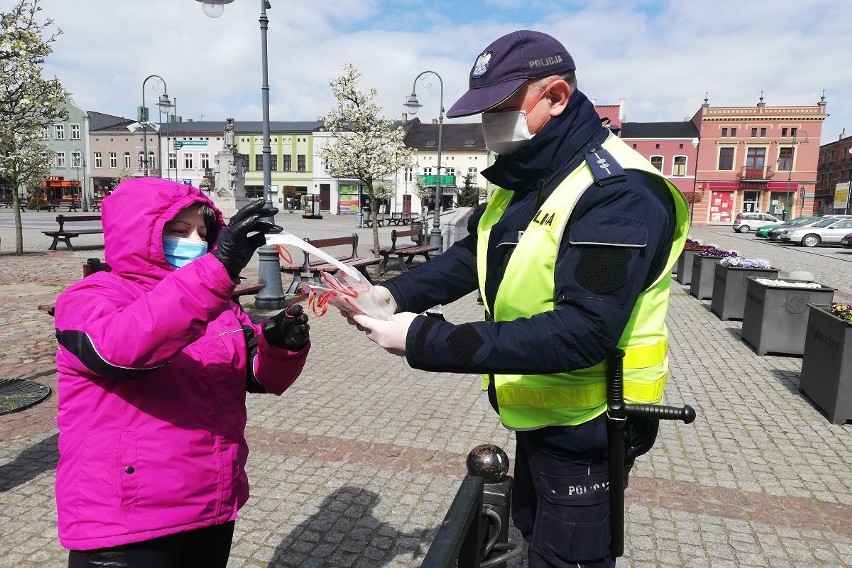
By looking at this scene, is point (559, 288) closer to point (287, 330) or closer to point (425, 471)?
point (287, 330)

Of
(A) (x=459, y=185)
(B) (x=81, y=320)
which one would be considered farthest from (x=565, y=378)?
(A) (x=459, y=185)

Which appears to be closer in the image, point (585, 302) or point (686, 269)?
point (585, 302)

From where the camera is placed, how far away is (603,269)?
1.38 metres

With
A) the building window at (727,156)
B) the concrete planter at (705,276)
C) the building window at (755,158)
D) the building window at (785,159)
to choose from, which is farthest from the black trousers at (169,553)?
the building window at (785,159)

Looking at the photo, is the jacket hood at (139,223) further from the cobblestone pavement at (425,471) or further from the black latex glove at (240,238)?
the cobblestone pavement at (425,471)

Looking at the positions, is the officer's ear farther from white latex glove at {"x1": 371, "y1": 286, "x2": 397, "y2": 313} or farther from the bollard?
the bollard

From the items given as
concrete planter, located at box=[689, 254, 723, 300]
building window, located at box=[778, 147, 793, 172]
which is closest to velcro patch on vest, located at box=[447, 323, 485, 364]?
concrete planter, located at box=[689, 254, 723, 300]

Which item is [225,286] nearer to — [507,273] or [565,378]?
[507,273]

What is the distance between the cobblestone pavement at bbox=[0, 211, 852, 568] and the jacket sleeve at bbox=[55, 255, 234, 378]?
1306 mm

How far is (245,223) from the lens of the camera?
164cm

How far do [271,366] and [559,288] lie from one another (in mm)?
1128

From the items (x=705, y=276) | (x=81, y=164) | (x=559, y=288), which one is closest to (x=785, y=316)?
(x=705, y=276)

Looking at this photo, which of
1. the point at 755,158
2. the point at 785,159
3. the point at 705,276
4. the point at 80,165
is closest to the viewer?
the point at 705,276

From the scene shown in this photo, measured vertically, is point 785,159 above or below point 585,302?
above
